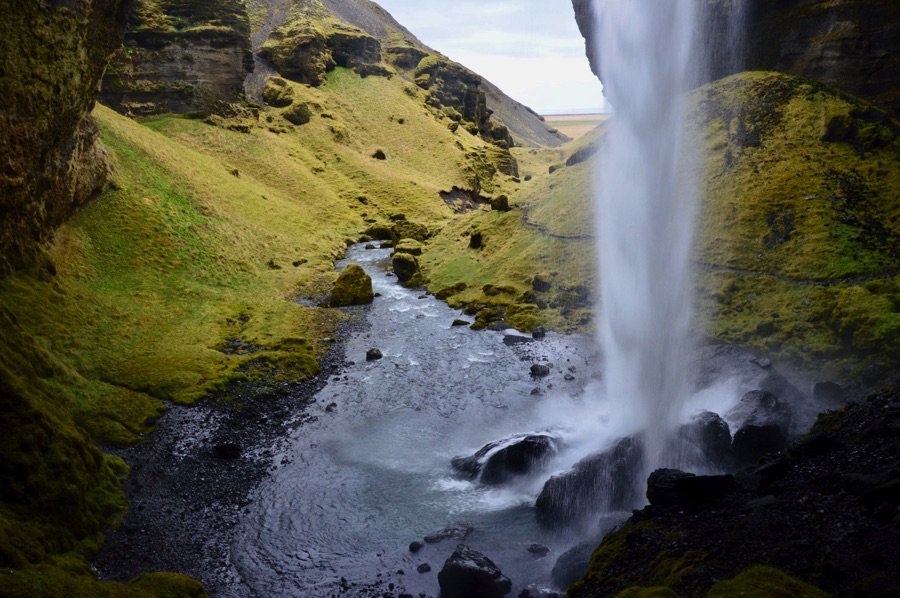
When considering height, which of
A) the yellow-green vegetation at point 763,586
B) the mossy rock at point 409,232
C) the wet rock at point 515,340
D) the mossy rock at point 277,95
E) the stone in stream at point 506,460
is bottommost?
the stone in stream at point 506,460

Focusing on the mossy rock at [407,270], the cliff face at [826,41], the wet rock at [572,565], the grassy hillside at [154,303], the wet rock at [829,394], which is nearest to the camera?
the wet rock at [572,565]

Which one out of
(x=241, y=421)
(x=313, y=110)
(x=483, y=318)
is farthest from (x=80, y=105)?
(x=313, y=110)

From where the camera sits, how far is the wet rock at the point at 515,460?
21.3 m

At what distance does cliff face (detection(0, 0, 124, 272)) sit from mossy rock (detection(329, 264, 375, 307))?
16237 mm

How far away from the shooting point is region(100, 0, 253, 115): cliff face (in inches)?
2689

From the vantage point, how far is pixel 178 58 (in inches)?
2773

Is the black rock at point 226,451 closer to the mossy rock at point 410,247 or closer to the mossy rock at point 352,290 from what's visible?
the mossy rock at point 352,290

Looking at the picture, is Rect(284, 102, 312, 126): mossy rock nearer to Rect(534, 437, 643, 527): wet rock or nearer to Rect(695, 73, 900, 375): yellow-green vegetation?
Rect(695, 73, 900, 375): yellow-green vegetation

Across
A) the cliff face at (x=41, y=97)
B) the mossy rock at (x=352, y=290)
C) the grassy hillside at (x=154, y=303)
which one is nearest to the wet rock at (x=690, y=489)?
the grassy hillside at (x=154, y=303)

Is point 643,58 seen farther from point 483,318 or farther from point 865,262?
point 483,318

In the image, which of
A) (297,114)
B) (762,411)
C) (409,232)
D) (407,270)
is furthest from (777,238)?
Result: (297,114)

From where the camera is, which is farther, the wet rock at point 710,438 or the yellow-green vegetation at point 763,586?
the wet rock at point 710,438

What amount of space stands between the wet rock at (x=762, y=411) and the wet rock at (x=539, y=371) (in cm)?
943

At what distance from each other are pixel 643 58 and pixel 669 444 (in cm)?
1869
